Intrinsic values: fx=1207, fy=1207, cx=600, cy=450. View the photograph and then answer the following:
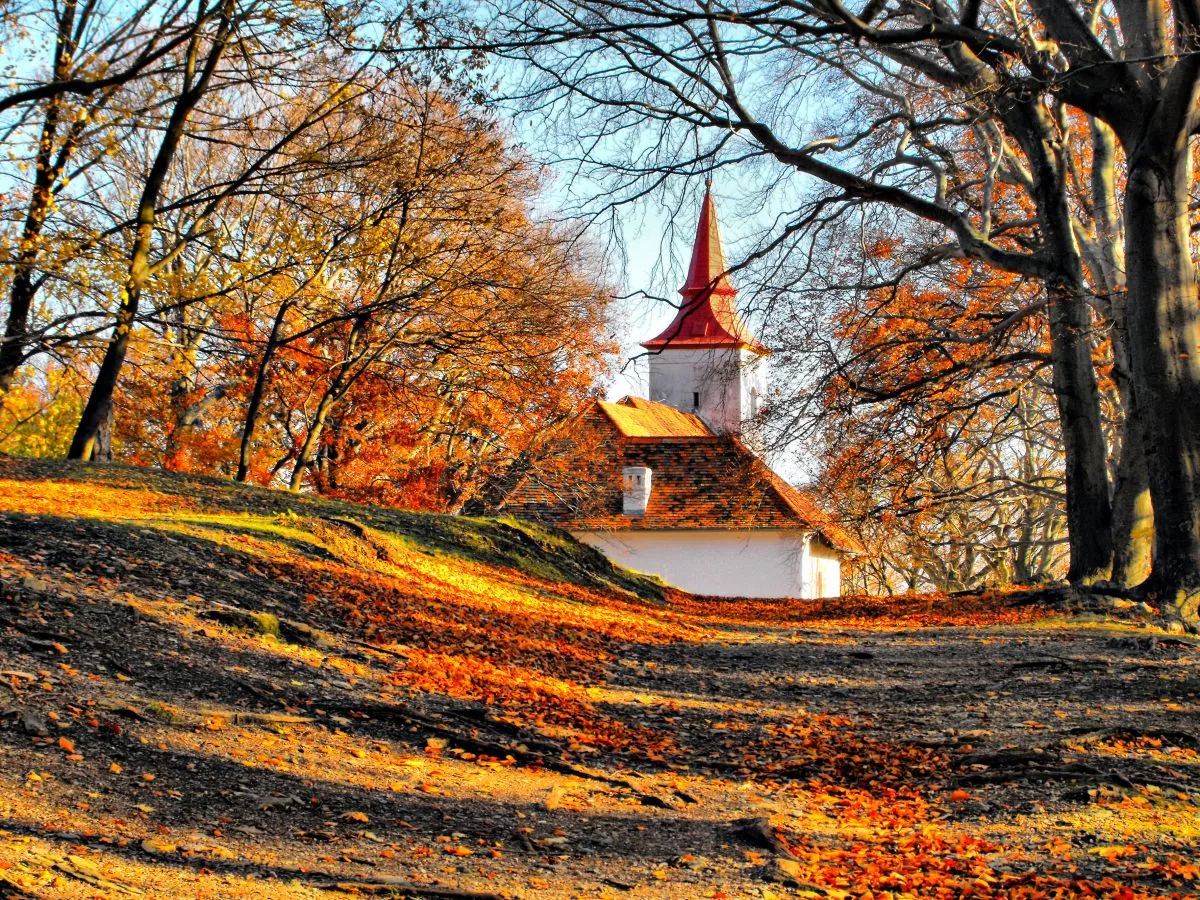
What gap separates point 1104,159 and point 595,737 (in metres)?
12.0

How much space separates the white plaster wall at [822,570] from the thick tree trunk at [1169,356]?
32802 mm

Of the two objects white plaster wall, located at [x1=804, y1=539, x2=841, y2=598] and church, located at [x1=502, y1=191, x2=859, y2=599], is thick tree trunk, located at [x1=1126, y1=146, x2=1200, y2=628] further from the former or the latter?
white plaster wall, located at [x1=804, y1=539, x2=841, y2=598]

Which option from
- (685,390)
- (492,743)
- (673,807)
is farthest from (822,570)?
(673,807)

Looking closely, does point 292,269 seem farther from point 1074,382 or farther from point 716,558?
point 716,558

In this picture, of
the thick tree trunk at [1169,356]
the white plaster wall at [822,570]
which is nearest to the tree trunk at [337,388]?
the thick tree trunk at [1169,356]

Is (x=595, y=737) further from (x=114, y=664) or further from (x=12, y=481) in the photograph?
(x=12, y=481)

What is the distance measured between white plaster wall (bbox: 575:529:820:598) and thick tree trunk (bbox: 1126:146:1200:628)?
31.1 m

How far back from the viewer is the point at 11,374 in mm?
15641

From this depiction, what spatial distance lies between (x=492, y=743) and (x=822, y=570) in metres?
43.5

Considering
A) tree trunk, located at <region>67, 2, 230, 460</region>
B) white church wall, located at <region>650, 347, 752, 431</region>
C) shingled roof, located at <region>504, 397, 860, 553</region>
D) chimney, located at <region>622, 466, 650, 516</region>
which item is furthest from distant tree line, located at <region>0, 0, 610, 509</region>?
white church wall, located at <region>650, 347, 752, 431</region>

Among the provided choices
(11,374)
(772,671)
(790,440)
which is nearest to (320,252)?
(11,374)

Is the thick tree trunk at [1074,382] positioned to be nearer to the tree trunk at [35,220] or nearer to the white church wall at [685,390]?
the tree trunk at [35,220]

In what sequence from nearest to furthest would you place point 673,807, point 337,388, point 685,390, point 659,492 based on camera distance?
1. point 673,807
2. point 337,388
3. point 659,492
4. point 685,390

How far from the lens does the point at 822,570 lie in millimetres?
48781
